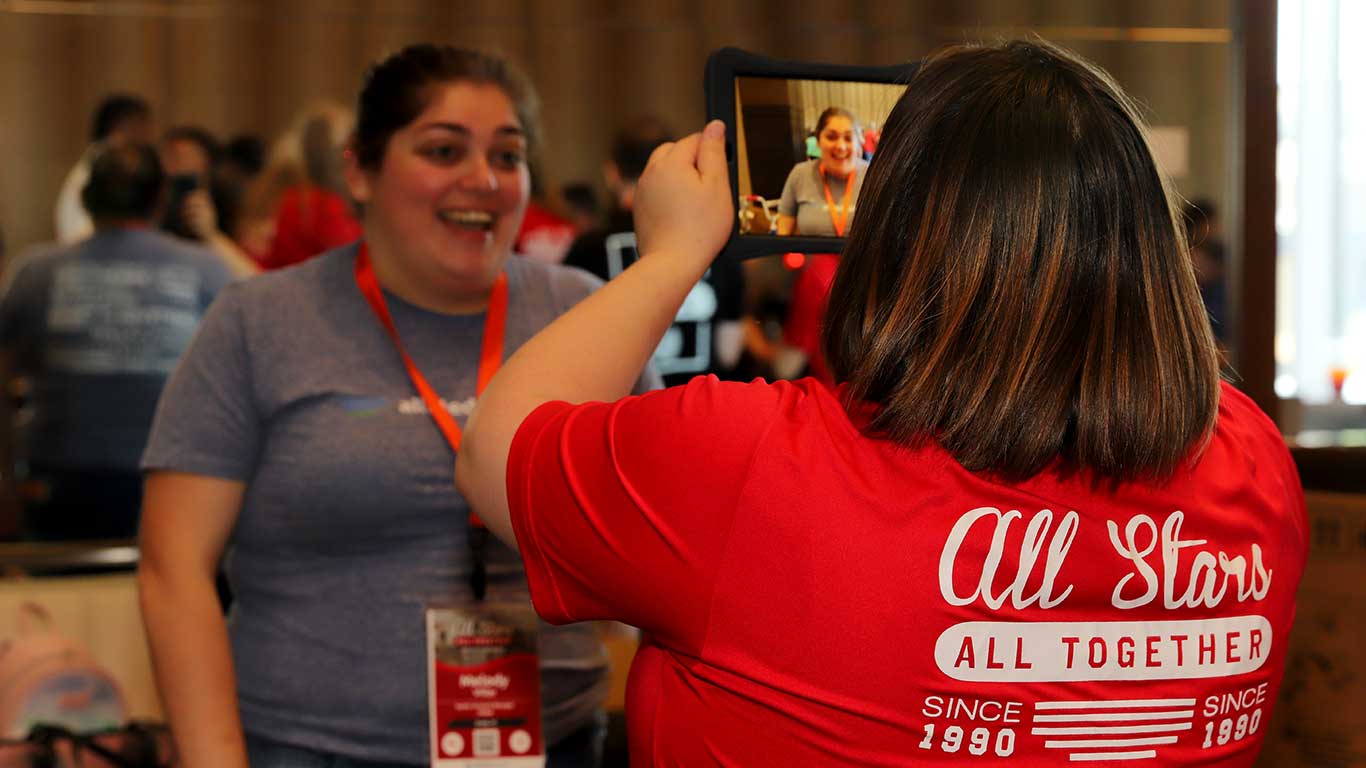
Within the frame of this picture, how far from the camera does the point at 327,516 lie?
145cm

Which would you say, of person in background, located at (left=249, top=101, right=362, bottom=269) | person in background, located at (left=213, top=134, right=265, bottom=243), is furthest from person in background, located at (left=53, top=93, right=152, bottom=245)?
person in background, located at (left=249, top=101, right=362, bottom=269)

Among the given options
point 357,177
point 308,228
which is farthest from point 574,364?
point 308,228

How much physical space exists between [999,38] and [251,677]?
1065mm

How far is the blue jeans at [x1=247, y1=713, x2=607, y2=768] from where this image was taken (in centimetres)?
144

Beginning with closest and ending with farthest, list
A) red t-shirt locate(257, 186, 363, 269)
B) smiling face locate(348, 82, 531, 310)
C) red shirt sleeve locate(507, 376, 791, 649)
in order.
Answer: red shirt sleeve locate(507, 376, 791, 649) < smiling face locate(348, 82, 531, 310) < red t-shirt locate(257, 186, 363, 269)

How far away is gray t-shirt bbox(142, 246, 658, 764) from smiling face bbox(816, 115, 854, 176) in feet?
2.02

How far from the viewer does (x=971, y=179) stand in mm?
834

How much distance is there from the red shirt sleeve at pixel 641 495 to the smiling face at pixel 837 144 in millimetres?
262

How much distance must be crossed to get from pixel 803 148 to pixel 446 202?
64cm

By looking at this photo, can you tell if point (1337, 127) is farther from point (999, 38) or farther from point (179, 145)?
point (999, 38)

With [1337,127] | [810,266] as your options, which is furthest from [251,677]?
[1337,127]

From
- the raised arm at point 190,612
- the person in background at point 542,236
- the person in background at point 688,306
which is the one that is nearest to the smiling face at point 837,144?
the raised arm at point 190,612

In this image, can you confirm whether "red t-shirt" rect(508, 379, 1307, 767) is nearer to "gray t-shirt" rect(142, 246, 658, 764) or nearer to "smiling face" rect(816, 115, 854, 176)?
"smiling face" rect(816, 115, 854, 176)

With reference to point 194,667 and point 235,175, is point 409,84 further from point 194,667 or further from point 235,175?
point 235,175
